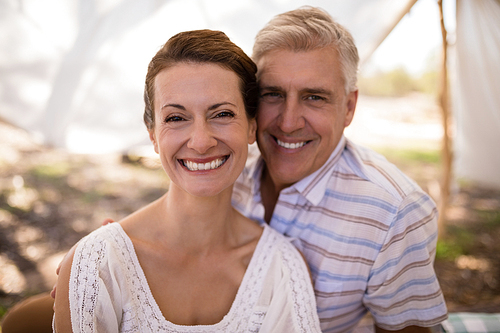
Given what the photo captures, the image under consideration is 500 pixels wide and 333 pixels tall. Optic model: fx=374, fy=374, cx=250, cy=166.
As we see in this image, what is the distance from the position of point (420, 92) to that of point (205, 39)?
33.9 feet

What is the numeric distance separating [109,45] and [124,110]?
1.89ft

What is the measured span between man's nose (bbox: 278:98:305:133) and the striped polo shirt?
1.08ft

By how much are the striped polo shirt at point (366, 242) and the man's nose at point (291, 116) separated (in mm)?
331

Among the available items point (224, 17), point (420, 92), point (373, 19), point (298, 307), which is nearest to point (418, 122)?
→ point (420, 92)

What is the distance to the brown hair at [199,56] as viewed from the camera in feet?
5.25

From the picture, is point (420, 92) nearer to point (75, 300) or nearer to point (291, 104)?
point (291, 104)

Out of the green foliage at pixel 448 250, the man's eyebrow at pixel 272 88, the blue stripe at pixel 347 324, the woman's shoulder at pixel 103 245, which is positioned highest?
the man's eyebrow at pixel 272 88

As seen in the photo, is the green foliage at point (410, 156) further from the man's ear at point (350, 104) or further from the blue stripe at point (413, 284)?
the blue stripe at point (413, 284)

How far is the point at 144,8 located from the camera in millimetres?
2615

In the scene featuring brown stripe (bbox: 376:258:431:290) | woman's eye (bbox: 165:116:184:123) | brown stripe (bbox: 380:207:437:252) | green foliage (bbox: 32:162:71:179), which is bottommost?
brown stripe (bbox: 376:258:431:290)

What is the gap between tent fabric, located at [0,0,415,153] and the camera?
2.60 metres

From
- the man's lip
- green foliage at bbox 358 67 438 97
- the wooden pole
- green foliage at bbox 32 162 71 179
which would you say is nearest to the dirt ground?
green foliage at bbox 32 162 71 179

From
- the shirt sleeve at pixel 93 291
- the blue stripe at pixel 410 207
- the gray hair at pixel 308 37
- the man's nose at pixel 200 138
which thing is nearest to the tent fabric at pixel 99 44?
the gray hair at pixel 308 37

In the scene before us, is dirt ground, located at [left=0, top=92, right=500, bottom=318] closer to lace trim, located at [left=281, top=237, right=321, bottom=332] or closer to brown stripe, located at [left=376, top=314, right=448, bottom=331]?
brown stripe, located at [left=376, top=314, right=448, bottom=331]
